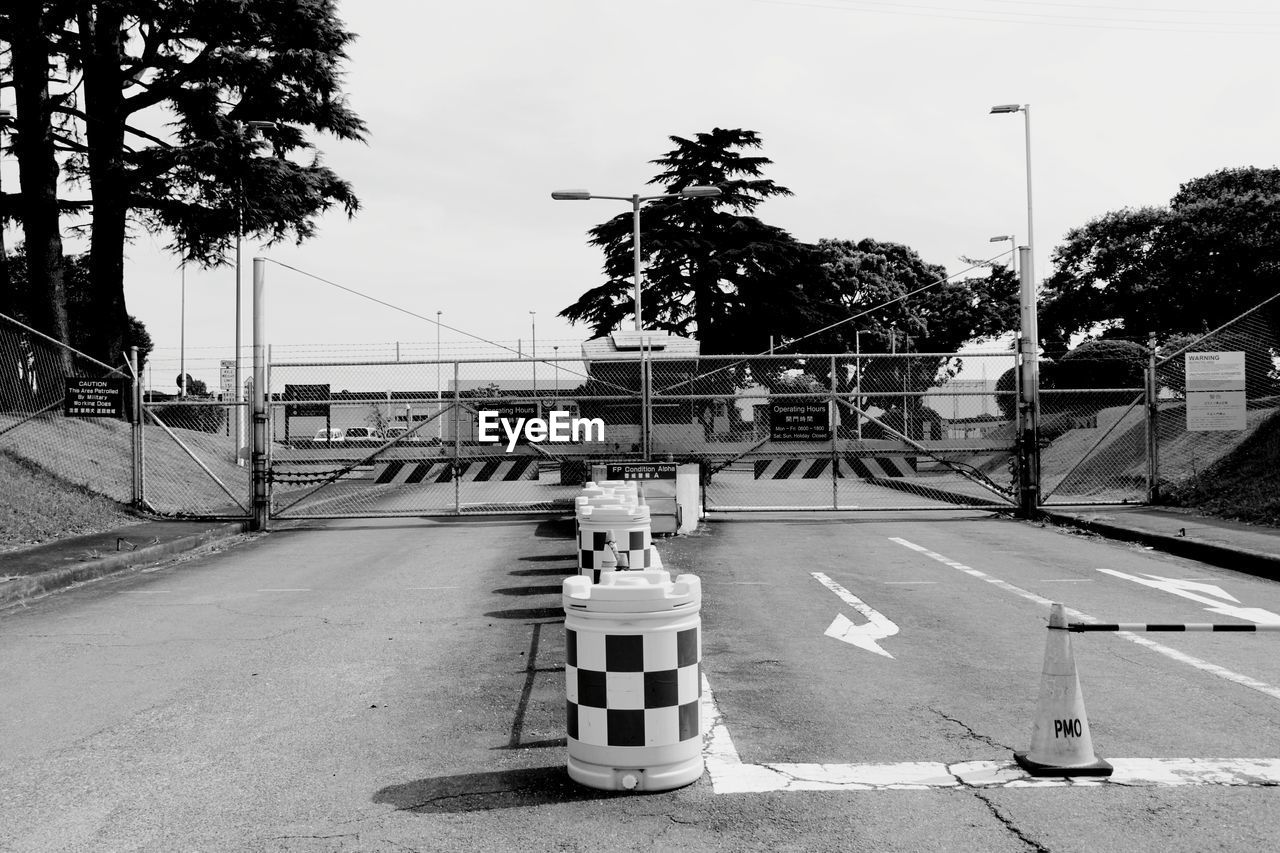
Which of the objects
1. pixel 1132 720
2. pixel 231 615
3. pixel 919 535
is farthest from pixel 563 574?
pixel 1132 720

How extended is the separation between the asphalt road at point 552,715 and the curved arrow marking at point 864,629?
3.7 inches

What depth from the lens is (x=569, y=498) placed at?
20297 millimetres

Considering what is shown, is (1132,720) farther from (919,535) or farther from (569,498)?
(569,498)

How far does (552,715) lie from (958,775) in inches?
87.9

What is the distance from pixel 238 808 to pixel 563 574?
7.44m

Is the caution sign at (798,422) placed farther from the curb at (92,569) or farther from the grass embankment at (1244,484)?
the curb at (92,569)

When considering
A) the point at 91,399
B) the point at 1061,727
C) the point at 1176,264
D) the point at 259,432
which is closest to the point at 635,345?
the point at 259,432

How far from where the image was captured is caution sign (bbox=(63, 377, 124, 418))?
18.1 meters

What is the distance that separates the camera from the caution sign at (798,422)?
1802cm

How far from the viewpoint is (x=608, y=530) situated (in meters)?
9.13

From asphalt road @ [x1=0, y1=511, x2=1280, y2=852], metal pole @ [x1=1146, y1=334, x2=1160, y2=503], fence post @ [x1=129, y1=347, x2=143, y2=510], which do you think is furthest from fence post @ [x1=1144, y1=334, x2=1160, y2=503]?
fence post @ [x1=129, y1=347, x2=143, y2=510]

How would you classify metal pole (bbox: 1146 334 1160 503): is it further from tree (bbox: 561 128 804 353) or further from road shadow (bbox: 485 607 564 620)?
tree (bbox: 561 128 804 353)

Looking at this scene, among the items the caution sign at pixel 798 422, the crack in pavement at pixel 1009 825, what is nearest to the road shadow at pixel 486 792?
the crack in pavement at pixel 1009 825

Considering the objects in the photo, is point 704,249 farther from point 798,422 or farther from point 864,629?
point 864,629
